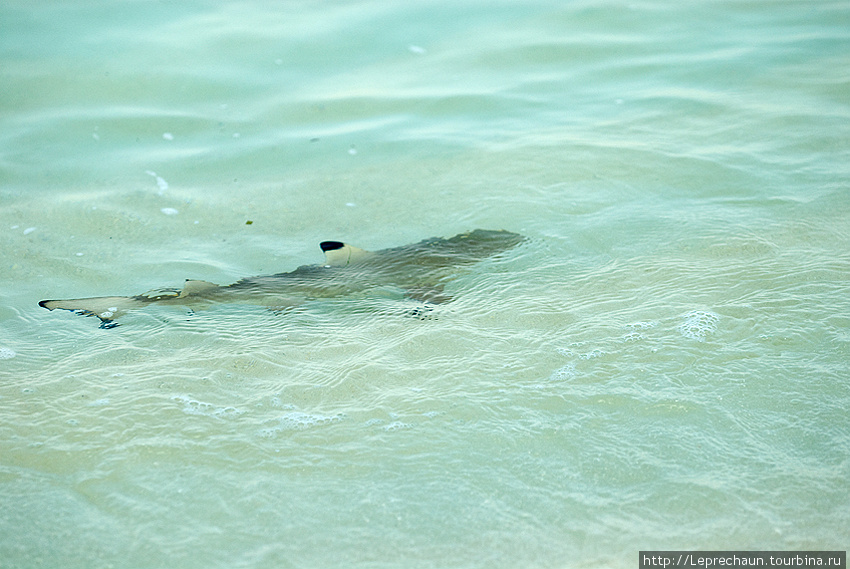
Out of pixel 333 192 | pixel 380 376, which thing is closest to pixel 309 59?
pixel 333 192

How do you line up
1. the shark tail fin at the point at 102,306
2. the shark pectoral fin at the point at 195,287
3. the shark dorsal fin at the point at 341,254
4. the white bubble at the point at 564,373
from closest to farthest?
1. the white bubble at the point at 564,373
2. the shark tail fin at the point at 102,306
3. the shark pectoral fin at the point at 195,287
4. the shark dorsal fin at the point at 341,254

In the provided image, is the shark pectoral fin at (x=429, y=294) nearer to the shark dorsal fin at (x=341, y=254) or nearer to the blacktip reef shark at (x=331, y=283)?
the blacktip reef shark at (x=331, y=283)

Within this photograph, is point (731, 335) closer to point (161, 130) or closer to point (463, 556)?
point (463, 556)

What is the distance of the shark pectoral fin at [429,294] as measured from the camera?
142 inches

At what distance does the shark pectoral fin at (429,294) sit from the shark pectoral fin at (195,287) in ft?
3.29

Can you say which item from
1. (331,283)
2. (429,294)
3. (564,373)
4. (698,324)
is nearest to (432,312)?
(429,294)

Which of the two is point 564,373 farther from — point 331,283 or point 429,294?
point 331,283

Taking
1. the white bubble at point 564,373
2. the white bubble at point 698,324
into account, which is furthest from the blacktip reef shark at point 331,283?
the white bubble at point 698,324

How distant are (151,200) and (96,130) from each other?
1394 mm

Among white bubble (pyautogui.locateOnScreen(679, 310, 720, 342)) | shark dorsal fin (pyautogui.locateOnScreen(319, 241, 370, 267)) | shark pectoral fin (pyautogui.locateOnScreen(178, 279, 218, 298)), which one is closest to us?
white bubble (pyautogui.locateOnScreen(679, 310, 720, 342))

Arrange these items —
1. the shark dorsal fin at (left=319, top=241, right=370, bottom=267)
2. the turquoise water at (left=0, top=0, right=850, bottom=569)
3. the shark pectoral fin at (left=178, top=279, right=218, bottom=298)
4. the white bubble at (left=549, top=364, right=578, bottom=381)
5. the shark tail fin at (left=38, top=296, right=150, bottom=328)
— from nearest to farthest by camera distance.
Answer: the turquoise water at (left=0, top=0, right=850, bottom=569) < the white bubble at (left=549, top=364, right=578, bottom=381) < the shark tail fin at (left=38, top=296, right=150, bottom=328) < the shark pectoral fin at (left=178, top=279, right=218, bottom=298) < the shark dorsal fin at (left=319, top=241, right=370, bottom=267)

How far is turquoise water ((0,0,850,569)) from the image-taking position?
2.37 meters

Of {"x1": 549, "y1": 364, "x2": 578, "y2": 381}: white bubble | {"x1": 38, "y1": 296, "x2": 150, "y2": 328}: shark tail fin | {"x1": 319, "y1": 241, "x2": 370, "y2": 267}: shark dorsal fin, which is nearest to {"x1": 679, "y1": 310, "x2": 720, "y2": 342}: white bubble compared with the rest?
{"x1": 549, "y1": 364, "x2": 578, "y2": 381}: white bubble

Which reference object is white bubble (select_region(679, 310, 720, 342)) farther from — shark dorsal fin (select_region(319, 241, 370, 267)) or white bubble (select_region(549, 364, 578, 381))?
shark dorsal fin (select_region(319, 241, 370, 267))
